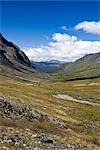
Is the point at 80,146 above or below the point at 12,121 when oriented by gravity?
below

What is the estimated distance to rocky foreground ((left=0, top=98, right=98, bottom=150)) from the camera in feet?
120

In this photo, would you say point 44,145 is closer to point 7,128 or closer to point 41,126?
point 7,128

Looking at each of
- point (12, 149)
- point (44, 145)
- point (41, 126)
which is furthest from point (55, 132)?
point (12, 149)

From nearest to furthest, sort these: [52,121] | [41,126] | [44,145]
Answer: [44,145] → [41,126] → [52,121]

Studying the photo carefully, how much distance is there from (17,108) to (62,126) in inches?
335

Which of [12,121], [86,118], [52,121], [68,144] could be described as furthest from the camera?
[86,118]

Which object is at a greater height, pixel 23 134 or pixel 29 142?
pixel 23 134

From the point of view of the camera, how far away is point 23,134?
132 feet

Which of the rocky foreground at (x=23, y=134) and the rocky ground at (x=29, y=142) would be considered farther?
the rocky foreground at (x=23, y=134)

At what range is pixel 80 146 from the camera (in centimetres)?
4372

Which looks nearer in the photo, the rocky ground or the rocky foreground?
the rocky ground

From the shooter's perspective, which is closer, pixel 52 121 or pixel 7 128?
pixel 7 128

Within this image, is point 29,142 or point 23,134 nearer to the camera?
point 29,142

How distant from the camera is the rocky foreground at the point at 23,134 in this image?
120ft
